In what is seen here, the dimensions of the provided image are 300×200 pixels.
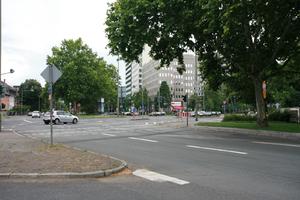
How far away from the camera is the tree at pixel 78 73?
89.7 metres

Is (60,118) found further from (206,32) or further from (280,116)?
(206,32)

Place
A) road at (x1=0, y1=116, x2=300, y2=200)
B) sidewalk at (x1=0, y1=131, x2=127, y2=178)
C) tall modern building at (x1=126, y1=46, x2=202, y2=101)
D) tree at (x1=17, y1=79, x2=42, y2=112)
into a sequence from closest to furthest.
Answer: road at (x1=0, y1=116, x2=300, y2=200) → sidewalk at (x1=0, y1=131, x2=127, y2=178) → tree at (x1=17, y1=79, x2=42, y2=112) → tall modern building at (x1=126, y1=46, x2=202, y2=101)

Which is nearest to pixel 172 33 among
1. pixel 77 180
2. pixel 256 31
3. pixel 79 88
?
pixel 256 31

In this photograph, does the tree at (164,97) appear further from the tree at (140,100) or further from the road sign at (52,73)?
the road sign at (52,73)

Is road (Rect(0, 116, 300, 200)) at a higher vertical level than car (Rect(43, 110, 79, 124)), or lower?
lower

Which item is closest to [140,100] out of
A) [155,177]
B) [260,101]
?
[260,101]

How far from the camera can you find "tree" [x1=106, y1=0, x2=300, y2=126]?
22734 millimetres

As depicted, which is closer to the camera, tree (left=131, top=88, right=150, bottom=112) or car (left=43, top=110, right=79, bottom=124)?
car (left=43, top=110, right=79, bottom=124)

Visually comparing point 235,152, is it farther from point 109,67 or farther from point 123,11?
point 109,67

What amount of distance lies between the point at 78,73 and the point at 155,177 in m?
84.3

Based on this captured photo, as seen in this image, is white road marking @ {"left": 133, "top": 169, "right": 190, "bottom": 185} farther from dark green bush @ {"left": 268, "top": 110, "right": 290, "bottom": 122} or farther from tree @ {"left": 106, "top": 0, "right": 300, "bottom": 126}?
dark green bush @ {"left": 268, "top": 110, "right": 290, "bottom": 122}

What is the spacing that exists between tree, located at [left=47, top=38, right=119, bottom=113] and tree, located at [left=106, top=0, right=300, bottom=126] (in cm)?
6142

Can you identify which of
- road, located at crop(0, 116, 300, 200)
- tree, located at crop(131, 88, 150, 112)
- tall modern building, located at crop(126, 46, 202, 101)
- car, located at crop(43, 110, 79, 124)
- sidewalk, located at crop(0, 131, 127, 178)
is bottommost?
road, located at crop(0, 116, 300, 200)

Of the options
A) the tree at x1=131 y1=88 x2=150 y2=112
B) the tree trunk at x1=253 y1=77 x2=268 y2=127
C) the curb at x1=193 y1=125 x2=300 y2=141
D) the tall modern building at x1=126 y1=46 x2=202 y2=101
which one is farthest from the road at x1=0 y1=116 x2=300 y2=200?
the tall modern building at x1=126 y1=46 x2=202 y2=101
